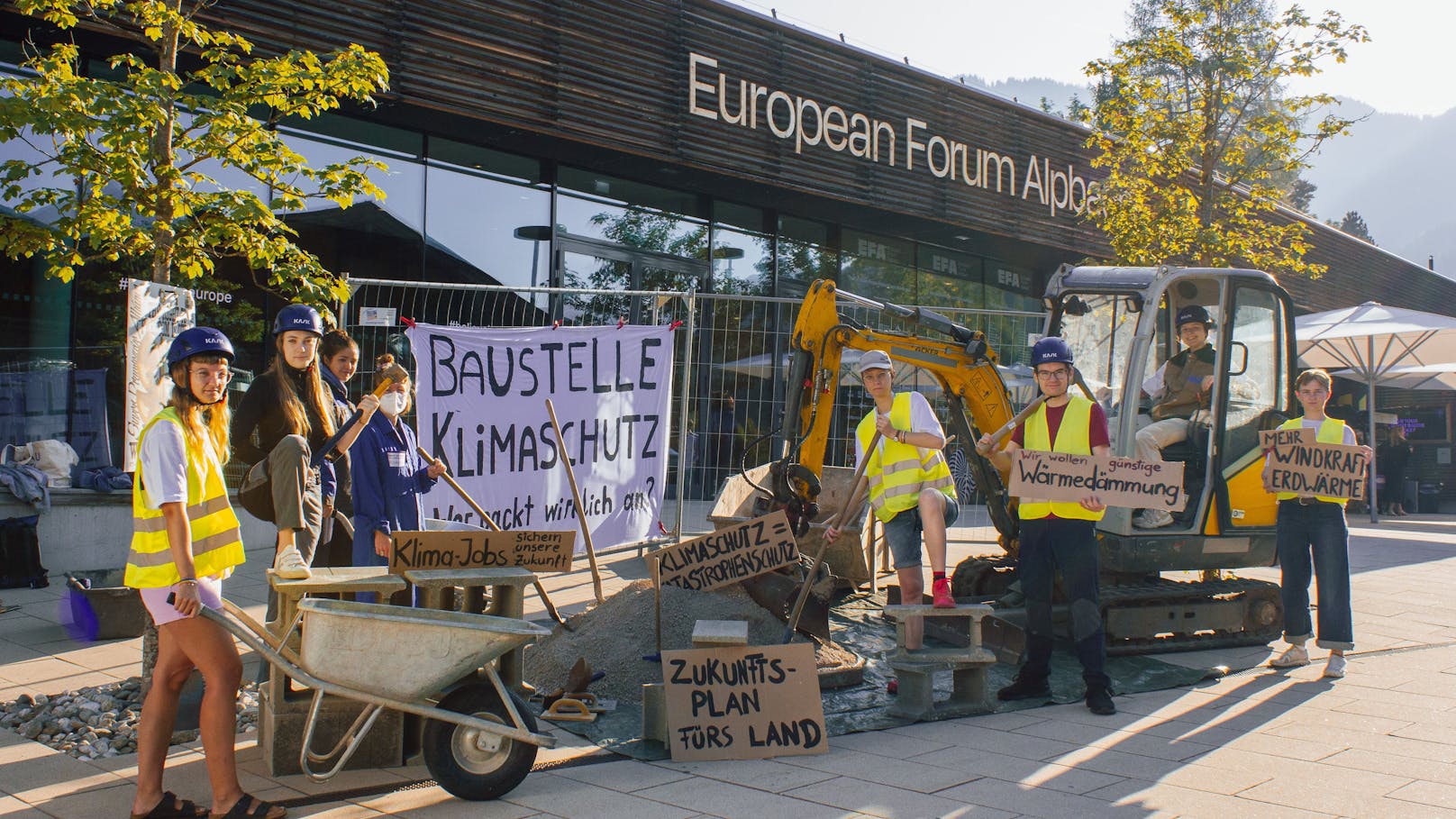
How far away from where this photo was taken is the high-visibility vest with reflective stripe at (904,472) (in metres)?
6.59

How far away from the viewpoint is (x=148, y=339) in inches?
217

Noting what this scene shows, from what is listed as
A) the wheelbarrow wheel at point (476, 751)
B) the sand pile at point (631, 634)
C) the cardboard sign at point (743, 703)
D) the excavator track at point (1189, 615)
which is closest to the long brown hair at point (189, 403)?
the wheelbarrow wheel at point (476, 751)

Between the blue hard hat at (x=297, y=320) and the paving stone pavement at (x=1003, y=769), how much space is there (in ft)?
6.27

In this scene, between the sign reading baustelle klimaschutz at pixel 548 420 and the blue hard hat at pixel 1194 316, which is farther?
the sign reading baustelle klimaschutz at pixel 548 420

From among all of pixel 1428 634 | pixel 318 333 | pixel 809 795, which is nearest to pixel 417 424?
pixel 318 333

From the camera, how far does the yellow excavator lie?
23.5ft

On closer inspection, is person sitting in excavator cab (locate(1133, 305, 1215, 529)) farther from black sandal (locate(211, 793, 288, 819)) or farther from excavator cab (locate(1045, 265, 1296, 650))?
black sandal (locate(211, 793, 288, 819))

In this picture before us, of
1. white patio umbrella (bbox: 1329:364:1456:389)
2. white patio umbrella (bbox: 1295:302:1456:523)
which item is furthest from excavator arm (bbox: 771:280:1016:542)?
white patio umbrella (bbox: 1329:364:1456:389)

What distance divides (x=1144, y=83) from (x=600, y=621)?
12646mm

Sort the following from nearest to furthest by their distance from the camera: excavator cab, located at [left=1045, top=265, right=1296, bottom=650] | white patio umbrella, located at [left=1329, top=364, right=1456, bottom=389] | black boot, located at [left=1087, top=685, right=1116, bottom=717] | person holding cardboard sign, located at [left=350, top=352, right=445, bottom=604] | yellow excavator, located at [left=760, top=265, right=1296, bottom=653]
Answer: person holding cardboard sign, located at [left=350, top=352, right=445, bottom=604] → black boot, located at [left=1087, top=685, right=1116, bottom=717] → yellow excavator, located at [left=760, top=265, right=1296, bottom=653] → excavator cab, located at [left=1045, top=265, right=1296, bottom=650] → white patio umbrella, located at [left=1329, top=364, right=1456, bottom=389]

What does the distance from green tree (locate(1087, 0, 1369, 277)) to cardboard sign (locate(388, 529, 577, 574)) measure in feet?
39.0

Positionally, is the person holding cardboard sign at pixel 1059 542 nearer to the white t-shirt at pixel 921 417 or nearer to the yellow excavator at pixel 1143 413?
the white t-shirt at pixel 921 417

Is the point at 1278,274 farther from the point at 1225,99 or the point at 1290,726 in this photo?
the point at 1290,726

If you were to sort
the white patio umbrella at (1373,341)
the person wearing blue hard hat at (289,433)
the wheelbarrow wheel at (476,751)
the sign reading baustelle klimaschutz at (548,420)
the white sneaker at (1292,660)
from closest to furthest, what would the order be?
1. the wheelbarrow wheel at (476,751)
2. the person wearing blue hard hat at (289,433)
3. the white sneaker at (1292,660)
4. the sign reading baustelle klimaschutz at (548,420)
5. the white patio umbrella at (1373,341)
